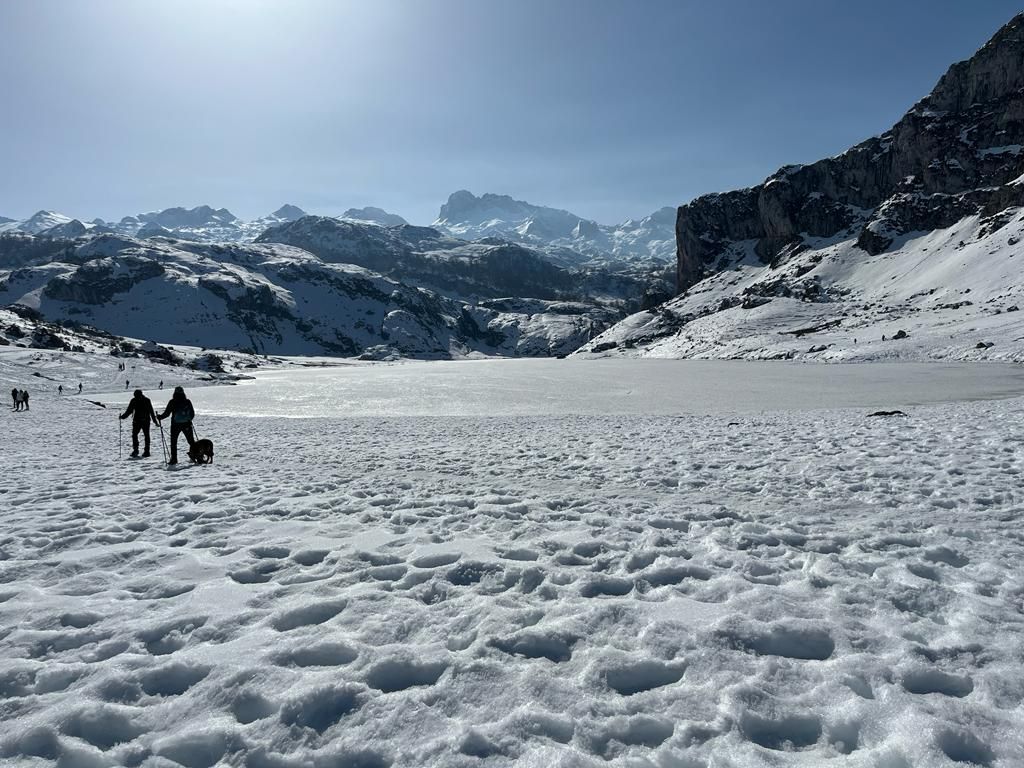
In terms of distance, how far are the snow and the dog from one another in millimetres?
3098

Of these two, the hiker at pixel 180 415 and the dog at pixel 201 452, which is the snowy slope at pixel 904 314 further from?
the hiker at pixel 180 415

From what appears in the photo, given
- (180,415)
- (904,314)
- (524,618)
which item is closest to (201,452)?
(180,415)

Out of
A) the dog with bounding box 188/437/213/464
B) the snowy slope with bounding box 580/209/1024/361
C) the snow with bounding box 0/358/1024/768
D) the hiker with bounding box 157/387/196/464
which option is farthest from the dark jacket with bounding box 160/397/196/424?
the snowy slope with bounding box 580/209/1024/361

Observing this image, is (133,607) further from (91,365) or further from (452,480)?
(91,365)

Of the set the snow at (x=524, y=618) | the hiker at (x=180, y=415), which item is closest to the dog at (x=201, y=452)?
the hiker at (x=180, y=415)

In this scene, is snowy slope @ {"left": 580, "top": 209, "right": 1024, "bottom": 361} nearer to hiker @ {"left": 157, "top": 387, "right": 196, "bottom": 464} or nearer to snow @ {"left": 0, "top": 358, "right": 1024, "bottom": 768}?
snow @ {"left": 0, "top": 358, "right": 1024, "bottom": 768}

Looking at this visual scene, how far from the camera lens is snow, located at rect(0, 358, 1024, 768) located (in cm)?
373

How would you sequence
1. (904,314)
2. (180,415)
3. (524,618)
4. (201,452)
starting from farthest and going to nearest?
(904,314) < (180,415) < (201,452) < (524,618)

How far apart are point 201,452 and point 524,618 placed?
46.1ft

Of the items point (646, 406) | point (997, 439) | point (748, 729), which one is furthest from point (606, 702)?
point (646, 406)

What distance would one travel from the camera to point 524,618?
17.6 ft

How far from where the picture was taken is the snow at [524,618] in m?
3.73

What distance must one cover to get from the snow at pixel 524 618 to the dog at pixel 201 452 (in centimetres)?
310

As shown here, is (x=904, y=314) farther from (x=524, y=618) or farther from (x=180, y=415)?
(x=524, y=618)
